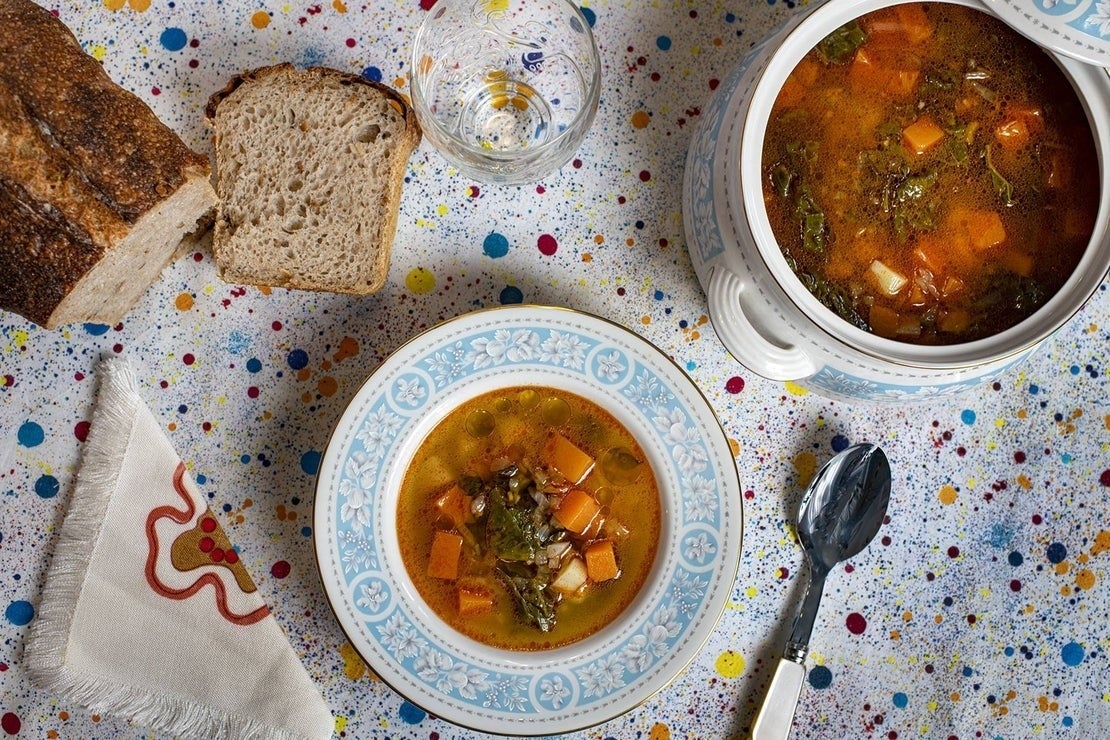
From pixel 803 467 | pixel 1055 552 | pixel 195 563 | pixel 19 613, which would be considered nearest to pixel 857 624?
pixel 803 467

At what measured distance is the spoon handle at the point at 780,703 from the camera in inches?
78.3

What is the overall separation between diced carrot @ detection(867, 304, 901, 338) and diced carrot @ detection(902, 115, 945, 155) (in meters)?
0.31

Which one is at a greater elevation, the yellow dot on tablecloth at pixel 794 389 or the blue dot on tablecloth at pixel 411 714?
the yellow dot on tablecloth at pixel 794 389

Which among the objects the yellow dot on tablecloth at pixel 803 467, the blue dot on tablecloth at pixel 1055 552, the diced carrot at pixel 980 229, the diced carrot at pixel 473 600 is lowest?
the diced carrot at pixel 473 600

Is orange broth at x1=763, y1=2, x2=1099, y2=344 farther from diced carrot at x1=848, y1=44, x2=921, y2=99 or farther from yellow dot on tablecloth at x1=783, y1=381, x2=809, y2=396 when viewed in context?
yellow dot on tablecloth at x1=783, y1=381, x2=809, y2=396

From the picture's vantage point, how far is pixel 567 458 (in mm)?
1919

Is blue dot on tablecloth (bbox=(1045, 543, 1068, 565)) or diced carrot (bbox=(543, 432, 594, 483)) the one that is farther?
blue dot on tablecloth (bbox=(1045, 543, 1068, 565))

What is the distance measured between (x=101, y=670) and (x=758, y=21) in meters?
2.22

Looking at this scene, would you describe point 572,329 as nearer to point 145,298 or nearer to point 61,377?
point 145,298

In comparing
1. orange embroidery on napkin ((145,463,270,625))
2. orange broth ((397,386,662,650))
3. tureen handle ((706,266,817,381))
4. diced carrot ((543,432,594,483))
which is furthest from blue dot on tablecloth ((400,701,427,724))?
tureen handle ((706,266,817,381))

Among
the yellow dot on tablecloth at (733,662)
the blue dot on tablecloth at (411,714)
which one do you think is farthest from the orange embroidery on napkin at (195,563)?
the yellow dot on tablecloth at (733,662)

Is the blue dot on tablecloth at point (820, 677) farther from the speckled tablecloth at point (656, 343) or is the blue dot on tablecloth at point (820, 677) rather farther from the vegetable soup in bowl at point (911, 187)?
the vegetable soup in bowl at point (911, 187)

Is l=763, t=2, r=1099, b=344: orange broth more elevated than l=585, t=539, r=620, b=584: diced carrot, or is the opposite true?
l=763, t=2, r=1099, b=344: orange broth

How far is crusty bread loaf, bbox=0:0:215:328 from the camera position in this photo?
1.69 meters
